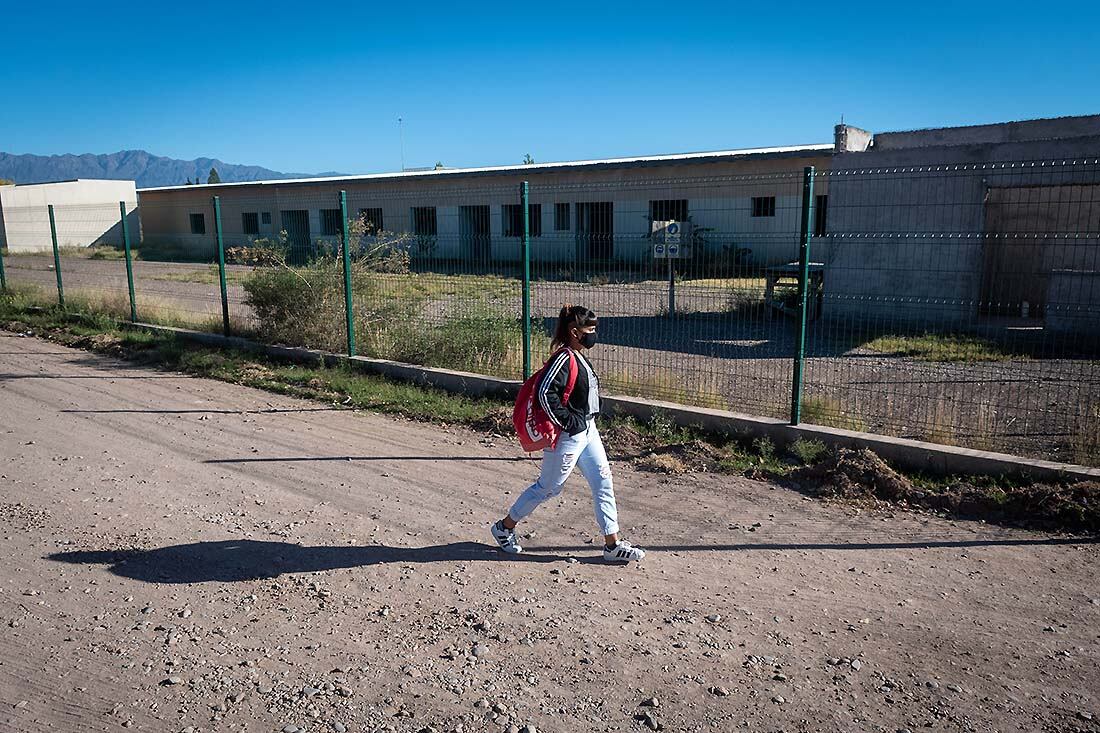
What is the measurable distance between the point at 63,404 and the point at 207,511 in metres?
4.62

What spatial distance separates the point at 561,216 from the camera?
27594mm

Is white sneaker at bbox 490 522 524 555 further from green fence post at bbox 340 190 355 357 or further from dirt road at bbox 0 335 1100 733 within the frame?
green fence post at bbox 340 190 355 357

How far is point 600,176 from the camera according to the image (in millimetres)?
28203

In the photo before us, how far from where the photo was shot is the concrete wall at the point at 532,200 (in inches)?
432

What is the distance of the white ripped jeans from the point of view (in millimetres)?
4973

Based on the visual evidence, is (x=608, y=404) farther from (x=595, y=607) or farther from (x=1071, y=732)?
(x=1071, y=732)

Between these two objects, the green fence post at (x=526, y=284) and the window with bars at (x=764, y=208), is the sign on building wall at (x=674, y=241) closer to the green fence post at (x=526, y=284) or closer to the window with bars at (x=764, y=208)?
the window with bars at (x=764, y=208)

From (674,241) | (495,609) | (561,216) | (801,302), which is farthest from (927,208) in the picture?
(561,216)

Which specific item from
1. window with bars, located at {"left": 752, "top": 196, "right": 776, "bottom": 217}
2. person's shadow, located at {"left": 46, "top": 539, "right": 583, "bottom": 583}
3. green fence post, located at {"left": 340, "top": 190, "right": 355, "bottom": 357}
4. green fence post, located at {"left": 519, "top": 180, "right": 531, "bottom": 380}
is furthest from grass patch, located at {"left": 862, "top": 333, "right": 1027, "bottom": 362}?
green fence post, located at {"left": 340, "top": 190, "right": 355, "bottom": 357}

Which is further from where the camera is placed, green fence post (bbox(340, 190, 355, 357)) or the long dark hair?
green fence post (bbox(340, 190, 355, 357))

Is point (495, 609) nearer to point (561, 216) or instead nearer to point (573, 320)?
point (573, 320)

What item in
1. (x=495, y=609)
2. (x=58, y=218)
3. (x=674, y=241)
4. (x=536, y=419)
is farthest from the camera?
(x=58, y=218)

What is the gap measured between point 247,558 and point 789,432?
4.51 m

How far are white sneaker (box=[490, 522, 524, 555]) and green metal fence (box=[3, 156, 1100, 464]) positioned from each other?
124 inches
